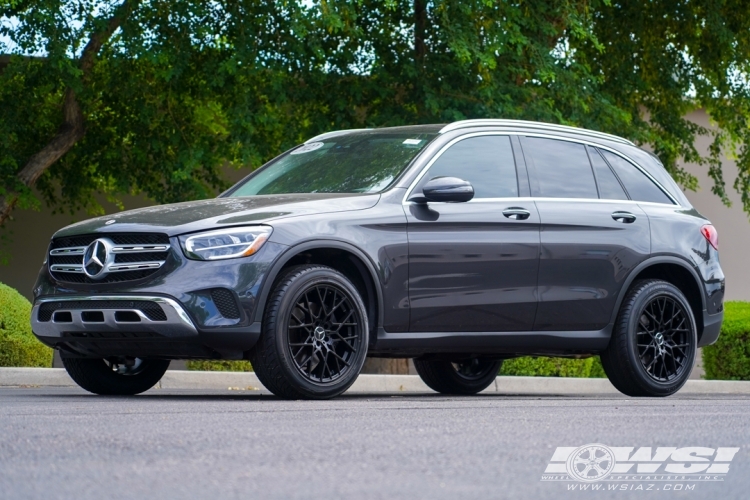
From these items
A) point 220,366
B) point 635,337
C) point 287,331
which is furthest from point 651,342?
point 220,366

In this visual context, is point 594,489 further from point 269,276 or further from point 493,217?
point 493,217

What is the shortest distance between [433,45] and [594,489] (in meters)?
13.6

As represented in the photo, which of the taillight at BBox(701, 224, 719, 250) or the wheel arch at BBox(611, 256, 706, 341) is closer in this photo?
the wheel arch at BBox(611, 256, 706, 341)

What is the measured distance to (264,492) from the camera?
4148 mm

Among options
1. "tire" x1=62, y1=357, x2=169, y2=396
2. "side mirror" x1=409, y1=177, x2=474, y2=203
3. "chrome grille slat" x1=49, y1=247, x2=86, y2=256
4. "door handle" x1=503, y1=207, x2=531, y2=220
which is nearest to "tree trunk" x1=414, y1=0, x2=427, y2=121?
"door handle" x1=503, y1=207, x2=531, y2=220

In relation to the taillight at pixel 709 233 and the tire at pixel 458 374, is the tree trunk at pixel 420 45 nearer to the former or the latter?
the tire at pixel 458 374

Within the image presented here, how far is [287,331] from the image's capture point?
7852 millimetres

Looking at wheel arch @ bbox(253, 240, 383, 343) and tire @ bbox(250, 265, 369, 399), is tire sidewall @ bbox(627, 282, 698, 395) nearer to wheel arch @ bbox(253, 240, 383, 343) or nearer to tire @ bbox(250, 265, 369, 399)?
wheel arch @ bbox(253, 240, 383, 343)

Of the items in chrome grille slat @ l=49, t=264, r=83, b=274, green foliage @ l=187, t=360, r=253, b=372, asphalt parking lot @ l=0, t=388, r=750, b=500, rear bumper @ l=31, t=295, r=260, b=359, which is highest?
chrome grille slat @ l=49, t=264, r=83, b=274

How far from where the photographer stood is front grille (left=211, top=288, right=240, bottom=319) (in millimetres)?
7738

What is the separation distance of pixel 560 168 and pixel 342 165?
5.53 feet

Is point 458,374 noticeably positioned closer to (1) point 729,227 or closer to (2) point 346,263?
(2) point 346,263

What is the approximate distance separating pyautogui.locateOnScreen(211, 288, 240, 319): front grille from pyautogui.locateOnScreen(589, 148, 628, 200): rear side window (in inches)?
135

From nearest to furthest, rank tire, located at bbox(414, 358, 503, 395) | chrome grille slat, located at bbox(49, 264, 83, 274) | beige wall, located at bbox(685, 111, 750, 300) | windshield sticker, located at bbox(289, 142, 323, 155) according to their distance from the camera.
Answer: chrome grille slat, located at bbox(49, 264, 83, 274)
windshield sticker, located at bbox(289, 142, 323, 155)
tire, located at bbox(414, 358, 503, 395)
beige wall, located at bbox(685, 111, 750, 300)
